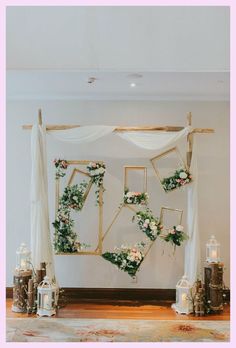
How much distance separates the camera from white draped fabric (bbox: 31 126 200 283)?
18.5 ft

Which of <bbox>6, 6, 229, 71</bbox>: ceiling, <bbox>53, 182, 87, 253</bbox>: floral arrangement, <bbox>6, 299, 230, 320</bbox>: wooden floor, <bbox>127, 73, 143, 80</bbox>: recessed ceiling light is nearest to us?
<bbox>6, 6, 229, 71</bbox>: ceiling

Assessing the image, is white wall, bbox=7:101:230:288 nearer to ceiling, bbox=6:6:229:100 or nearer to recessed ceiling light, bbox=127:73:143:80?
recessed ceiling light, bbox=127:73:143:80

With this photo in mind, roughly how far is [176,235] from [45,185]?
1816 mm

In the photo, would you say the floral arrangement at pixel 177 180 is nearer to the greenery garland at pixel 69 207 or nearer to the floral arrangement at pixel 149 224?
the floral arrangement at pixel 149 224

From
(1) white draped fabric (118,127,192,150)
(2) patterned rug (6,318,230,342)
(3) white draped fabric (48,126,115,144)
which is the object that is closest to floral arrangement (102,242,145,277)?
(2) patterned rug (6,318,230,342)

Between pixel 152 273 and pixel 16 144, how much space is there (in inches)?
106

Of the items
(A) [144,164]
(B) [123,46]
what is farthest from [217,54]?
(A) [144,164]

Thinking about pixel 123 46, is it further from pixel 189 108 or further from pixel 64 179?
pixel 64 179

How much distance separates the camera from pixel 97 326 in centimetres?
505

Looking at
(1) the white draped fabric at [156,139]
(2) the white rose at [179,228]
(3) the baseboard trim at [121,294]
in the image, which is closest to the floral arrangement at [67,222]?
(3) the baseboard trim at [121,294]

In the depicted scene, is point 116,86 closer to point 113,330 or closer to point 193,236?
point 193,236

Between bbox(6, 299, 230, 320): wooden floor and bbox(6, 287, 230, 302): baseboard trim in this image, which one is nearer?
bbox(6, 299, 230, 320): wooden floor

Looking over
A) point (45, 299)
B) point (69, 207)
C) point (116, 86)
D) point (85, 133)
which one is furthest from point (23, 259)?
point (116, 86)

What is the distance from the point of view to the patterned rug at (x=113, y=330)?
186 inches
